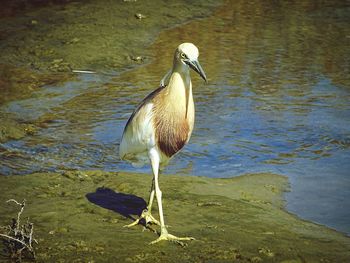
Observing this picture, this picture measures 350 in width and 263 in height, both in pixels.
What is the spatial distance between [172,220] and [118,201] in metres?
0.71

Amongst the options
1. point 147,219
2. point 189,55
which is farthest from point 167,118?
point 147,219

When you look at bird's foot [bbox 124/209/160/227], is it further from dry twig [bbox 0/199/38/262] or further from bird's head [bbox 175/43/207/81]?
bird's head [bbox 175/43/207/81]

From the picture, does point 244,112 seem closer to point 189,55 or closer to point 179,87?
point 179,87

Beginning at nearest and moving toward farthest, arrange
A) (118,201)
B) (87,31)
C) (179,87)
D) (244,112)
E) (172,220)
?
(179,87) < (172,220) < (118,201) < (244,112) < (87,31)

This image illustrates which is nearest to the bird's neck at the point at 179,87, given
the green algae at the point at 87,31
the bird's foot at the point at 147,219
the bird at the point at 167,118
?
the bird at the point at 167,118

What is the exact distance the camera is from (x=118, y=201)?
6801mm

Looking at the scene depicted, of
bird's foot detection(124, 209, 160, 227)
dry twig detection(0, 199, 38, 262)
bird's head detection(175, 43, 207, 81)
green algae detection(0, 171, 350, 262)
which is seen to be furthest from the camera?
bird's foot detection(124, 209, 160, 227)

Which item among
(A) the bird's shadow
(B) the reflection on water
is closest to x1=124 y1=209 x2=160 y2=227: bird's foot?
(A) the bird's shadow

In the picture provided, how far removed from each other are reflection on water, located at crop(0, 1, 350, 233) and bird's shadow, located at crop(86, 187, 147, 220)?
35.9 inches

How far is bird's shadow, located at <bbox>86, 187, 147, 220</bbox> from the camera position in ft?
21.5

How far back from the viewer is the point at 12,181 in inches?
286

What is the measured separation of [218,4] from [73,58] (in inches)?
188

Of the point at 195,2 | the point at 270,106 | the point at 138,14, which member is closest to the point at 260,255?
the point at 270,106

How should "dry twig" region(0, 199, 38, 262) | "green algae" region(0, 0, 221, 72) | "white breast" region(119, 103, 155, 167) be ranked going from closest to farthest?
"dry twig" region(0, 199, 38, 262), "white breast" region(119, 103, 155, 167), "green algae" region(0, 0, 221, 72)
